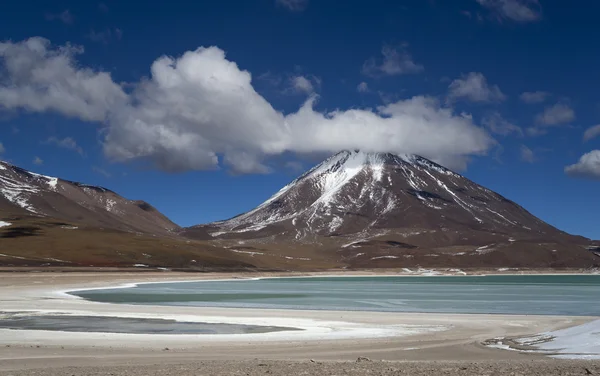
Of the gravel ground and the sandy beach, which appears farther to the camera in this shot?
the sandy beach

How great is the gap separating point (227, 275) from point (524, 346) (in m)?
134

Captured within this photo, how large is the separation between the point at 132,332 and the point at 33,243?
17157cm

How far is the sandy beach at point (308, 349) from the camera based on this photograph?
20.0 m

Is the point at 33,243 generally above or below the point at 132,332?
above

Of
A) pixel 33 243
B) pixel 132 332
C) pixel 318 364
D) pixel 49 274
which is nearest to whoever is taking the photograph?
pixel 318 364

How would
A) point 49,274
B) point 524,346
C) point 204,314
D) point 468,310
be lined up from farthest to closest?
1. point 49,274
2. point 468,310
3. point 204,314
4. point 524,346

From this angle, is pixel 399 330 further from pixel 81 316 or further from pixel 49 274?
pixel 49 274

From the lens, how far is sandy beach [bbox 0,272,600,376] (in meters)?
20.0

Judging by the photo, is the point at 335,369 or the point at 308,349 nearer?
the point at 335,369

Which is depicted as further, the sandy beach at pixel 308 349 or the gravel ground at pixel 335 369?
the sandy beach at pixel 308 349

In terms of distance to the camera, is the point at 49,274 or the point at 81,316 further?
the point at 49,274

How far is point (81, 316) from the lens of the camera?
43062 mm

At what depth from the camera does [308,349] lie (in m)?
27.2

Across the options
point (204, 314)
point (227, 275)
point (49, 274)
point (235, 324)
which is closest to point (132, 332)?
point (235, 324)
